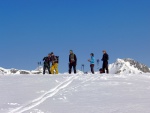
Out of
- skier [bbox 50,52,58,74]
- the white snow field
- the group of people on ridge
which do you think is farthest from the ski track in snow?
skier [bbox 50,52,58,74]

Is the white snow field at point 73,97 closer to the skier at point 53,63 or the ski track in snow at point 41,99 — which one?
the ski track in snow at point 41,99

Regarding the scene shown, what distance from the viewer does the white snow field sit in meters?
11.1

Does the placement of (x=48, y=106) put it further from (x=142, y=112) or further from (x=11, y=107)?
(x=142, y=112)

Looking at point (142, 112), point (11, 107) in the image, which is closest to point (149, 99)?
point (142, 112)

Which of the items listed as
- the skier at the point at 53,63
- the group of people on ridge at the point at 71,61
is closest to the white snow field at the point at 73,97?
the group of people on ridge at the point at 71,61

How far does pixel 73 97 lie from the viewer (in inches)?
520

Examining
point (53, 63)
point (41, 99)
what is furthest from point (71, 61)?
point (41, 99)

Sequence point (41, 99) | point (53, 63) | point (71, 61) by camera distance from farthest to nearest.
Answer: point (53, 63)
point (71, 61)
point (41, 99)

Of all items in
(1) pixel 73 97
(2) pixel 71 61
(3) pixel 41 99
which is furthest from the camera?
(2) pixel 71 61

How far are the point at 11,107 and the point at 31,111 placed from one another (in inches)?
37.3

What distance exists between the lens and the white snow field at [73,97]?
11.1 m

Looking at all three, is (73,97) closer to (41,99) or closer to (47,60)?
(41,99)

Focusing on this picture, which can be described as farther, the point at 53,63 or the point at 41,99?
the point at 53,63

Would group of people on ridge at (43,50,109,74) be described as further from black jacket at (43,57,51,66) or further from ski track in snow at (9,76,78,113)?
ski track in snow at (9,76,78,113)
